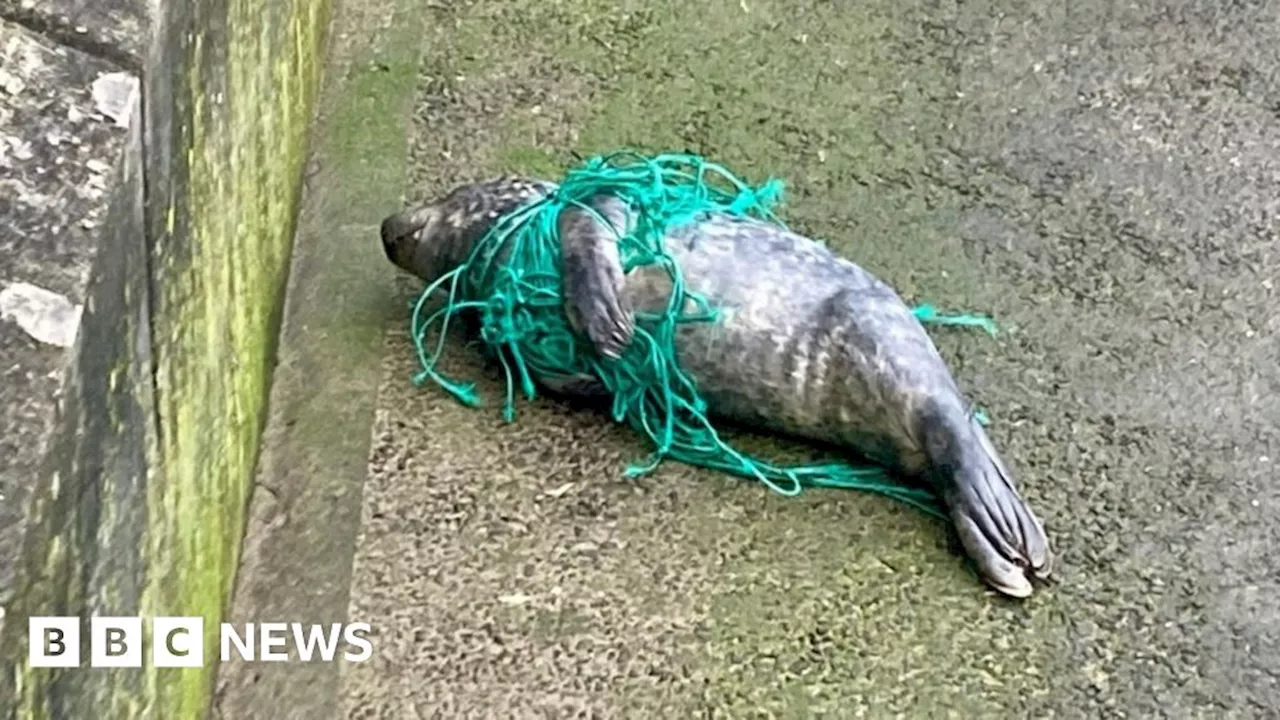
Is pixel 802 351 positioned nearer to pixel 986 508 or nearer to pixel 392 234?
pixel 986 508

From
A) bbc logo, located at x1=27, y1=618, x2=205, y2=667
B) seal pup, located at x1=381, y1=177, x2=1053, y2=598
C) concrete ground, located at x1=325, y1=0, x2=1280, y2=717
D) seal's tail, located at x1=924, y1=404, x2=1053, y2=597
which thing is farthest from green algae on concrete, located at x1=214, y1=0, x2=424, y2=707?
seal's tail, located at x1=924, y1=404, x2=1053, y2=597

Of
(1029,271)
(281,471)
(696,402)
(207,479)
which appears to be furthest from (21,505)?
(1029,271)

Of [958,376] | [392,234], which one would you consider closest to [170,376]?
[392,234]

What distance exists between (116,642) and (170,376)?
259 mm

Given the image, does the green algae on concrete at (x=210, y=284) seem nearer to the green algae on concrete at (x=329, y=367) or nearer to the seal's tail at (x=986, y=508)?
the green algae on concrete at (x=329, y=367)

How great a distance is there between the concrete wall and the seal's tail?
83cm

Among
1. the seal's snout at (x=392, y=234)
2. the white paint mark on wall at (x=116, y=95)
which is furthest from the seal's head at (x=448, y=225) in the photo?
the white paint mark on wall at (x=116, y=95)

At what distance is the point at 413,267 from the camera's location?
8.04ft

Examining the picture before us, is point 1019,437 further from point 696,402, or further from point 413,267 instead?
point 413,267

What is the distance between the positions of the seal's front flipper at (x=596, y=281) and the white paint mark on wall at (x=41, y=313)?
1012mm

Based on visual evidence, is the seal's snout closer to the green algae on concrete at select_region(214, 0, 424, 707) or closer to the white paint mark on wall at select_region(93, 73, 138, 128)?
the green algae on concrete at select_region(214, 0, 424, 707)

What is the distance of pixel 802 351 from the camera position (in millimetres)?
2236

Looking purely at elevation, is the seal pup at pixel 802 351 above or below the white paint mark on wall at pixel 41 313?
below

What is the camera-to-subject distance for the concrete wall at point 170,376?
1310mm
